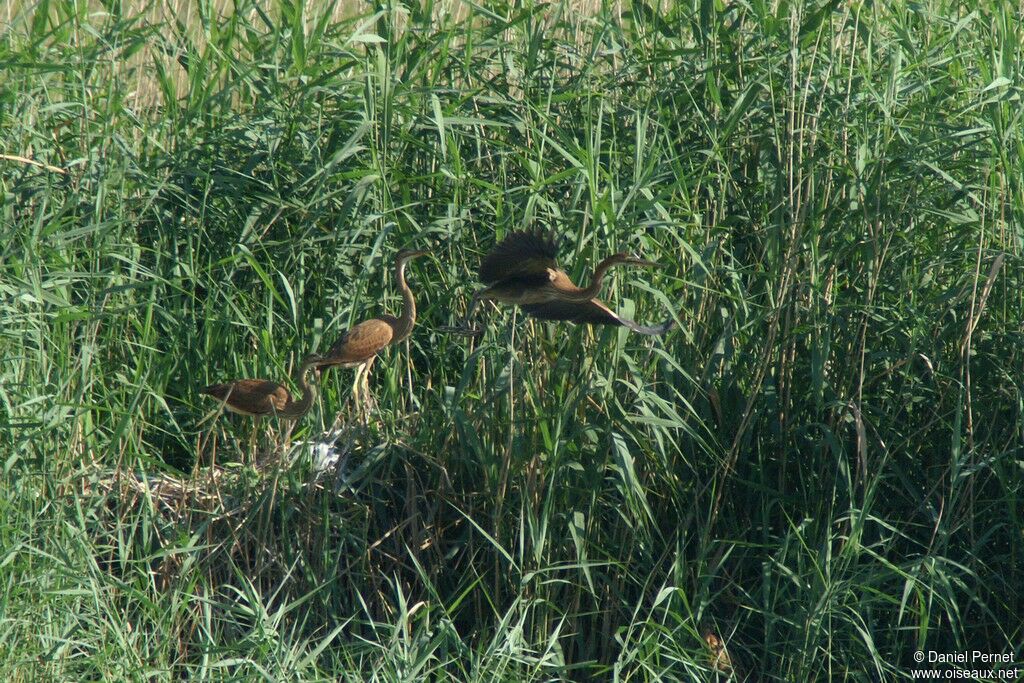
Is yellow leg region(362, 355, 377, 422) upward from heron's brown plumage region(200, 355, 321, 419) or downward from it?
downward

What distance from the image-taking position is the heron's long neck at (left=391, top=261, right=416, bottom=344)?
4.46 metres

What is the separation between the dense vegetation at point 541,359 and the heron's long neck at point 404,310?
0.51 ft

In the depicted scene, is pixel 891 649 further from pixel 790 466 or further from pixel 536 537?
pixel 536 537

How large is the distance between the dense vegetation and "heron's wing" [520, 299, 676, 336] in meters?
0.15

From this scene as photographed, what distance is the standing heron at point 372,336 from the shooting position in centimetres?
435

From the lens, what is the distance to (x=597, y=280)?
13.2 feet

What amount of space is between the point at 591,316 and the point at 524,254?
0.30m

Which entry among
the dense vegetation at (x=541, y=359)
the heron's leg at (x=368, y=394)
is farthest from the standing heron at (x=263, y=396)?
the heron's leg at (x=368, y=394)

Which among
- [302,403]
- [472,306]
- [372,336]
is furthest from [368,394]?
[472,306]

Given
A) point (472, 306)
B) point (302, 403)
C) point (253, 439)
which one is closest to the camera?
point (472, 306)

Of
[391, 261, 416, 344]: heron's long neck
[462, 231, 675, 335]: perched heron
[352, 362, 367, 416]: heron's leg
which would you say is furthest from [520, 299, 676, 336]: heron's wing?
[352, 362, 367, 416]: heron's leg

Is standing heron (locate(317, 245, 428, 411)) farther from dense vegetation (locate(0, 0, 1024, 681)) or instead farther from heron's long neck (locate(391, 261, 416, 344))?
dense vegetation (locate(0, 0, 1024, 681))

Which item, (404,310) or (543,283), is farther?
(404,310)

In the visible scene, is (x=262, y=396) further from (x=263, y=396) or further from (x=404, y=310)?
(x=404, y=310)
